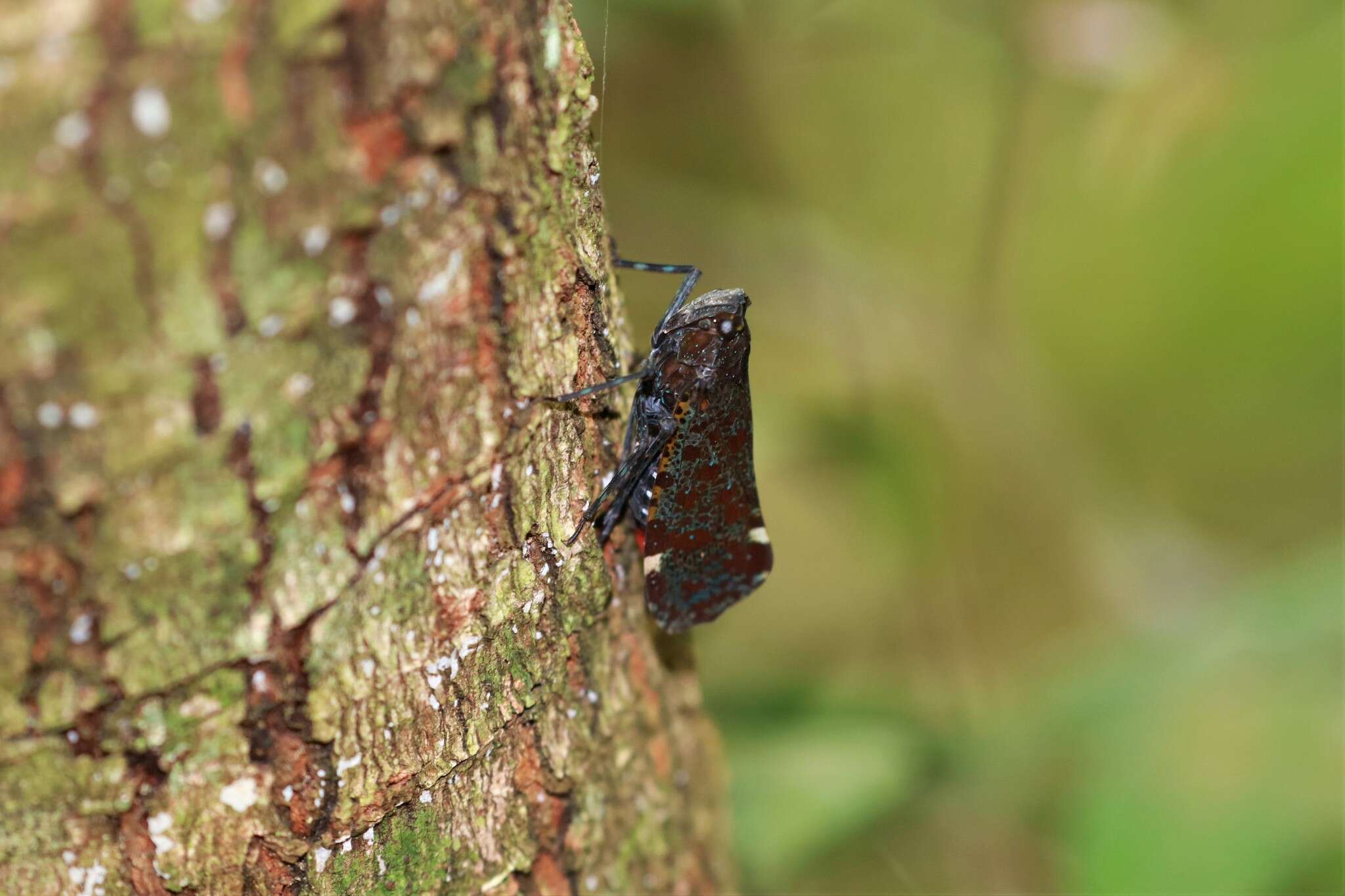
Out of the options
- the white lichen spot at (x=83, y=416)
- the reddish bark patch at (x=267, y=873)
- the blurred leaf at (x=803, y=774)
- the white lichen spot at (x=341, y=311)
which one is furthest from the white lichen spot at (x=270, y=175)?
the blurred leaf at (x=803, y=774)

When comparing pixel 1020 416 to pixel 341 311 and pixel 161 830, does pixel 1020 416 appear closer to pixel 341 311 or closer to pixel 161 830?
pixel 341 311

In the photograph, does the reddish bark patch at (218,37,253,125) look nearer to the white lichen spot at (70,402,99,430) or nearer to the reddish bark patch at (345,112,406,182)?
the reddish bark patch at (345,112,406,182)

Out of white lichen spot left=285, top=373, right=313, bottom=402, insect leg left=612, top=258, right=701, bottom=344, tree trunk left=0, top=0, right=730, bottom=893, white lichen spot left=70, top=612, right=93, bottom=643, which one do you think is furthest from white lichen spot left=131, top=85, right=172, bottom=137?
insect leg left=612, top=258, right=701, bottom=344

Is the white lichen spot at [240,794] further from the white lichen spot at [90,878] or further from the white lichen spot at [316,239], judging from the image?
the white lichen spot at [316,239]

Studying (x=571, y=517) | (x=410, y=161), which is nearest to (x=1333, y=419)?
(x=571, y=517)

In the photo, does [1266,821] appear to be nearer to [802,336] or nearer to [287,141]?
[802,336]
